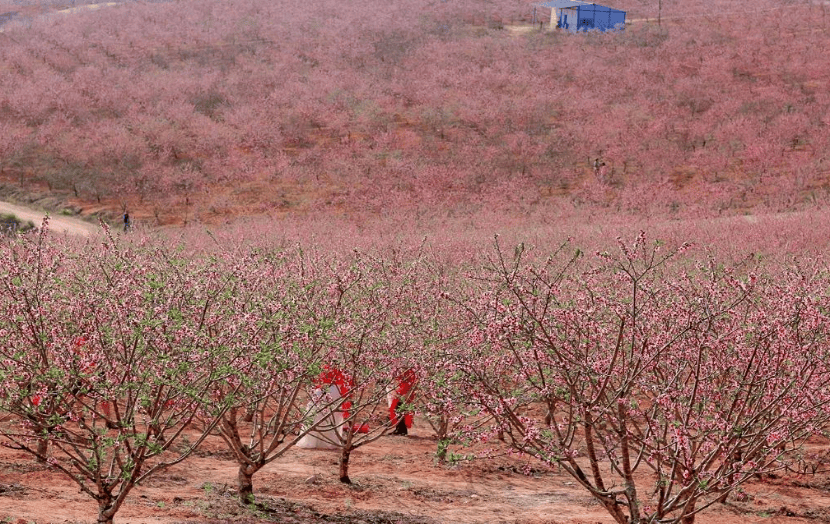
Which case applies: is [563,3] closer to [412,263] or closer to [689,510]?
[412,263]

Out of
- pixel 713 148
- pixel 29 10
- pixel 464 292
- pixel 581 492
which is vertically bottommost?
pixel 581 492

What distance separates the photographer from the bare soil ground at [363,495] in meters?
10.2

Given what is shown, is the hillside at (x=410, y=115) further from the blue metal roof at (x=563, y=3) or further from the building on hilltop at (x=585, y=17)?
the blue metal roof at (x=563, y=3)

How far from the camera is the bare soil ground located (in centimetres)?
1018

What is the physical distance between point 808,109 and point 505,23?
27.5m

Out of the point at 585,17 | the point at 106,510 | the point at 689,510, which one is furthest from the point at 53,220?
the point at 585,17

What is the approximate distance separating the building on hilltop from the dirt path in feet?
130

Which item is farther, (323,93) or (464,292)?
(323,93)

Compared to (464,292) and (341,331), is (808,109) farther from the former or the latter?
(341,331)

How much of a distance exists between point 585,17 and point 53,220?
1685 inches

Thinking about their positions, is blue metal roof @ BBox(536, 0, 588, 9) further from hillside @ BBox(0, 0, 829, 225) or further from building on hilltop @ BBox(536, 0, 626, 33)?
hillside @ BBox(0, 0, 829, 225)

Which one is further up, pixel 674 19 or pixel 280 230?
pixel 674 19

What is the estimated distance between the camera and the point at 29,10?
200 ft

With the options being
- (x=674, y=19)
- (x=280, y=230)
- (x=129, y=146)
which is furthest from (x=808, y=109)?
(x=129, y=146)
